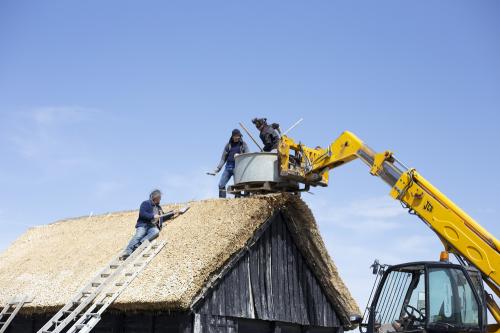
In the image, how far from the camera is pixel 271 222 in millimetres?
15727

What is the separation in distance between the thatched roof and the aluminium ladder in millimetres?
151

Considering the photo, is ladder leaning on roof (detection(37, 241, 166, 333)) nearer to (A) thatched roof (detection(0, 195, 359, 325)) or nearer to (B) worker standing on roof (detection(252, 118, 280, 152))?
(A) thatched roof (detection(0, 195, 359, 325))

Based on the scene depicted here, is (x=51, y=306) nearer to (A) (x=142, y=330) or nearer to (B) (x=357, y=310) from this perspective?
(A) (x=142, y=330)

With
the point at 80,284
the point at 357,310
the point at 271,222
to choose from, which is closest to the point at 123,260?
the point at 80,284

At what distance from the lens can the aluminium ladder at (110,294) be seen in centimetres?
1304

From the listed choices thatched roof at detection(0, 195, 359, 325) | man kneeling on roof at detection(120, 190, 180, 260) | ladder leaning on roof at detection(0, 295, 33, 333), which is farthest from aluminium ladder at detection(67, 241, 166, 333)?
ladder leaning on roof at detection(0, 295, 33, 333)

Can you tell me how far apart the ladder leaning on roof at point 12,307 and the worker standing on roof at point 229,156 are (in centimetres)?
547

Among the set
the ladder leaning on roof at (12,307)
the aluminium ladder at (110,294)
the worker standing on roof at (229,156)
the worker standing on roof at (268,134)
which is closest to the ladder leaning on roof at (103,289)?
the aluminium ladder at (110,294)

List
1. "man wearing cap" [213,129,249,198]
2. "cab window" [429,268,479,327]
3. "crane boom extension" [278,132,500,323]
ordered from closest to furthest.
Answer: "cab window" [429,268,479,327] → "crane boom extension" [278,132,500,323] → "man wearing cap" [213,129,249,198]

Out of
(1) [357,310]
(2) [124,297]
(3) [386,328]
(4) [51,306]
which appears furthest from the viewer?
(1) [357,310]

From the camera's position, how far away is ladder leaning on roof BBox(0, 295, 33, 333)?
1562cm

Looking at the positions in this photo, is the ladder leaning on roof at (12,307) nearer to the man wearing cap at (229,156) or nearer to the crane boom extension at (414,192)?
the man wearing cap at (229,156)

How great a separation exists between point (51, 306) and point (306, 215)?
638cm

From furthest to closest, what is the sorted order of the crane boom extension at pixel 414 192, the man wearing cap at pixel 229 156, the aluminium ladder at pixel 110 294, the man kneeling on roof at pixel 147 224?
the man wearing cap at pixel 229 156, the man kneeling on roof at pixel 147 224, the aluminium ladder at pixel 110 294, the crane boom extension at pixel 414 192
